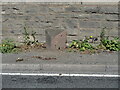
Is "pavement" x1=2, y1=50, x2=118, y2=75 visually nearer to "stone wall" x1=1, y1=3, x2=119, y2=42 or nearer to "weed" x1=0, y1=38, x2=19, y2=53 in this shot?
"weed" x1=0, y1=38, x2=19, y2=53

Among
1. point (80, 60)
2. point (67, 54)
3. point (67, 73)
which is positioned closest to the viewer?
point (67, 73)

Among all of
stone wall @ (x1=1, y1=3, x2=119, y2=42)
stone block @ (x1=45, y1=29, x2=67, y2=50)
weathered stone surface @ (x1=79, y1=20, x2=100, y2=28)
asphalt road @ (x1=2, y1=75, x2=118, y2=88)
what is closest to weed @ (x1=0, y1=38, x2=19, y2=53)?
stone wall @ (x1=1, y1=3, x2=119, y2=42)

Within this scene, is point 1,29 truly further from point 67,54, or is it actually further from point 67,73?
point 67,73

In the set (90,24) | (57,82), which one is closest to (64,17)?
(90,24)

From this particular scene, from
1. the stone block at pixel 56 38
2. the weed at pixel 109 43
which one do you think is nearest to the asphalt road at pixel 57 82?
the stone block at pixel 56 38

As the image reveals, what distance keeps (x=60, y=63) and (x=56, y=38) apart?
1.33m

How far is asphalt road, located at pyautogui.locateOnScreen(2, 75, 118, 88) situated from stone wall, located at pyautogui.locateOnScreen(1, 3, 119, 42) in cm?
289

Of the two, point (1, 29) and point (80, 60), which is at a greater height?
point (1, 29)

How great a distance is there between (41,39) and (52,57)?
4.98 ft

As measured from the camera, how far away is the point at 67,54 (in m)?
9.32

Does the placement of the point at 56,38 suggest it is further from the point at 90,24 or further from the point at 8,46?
the point at 8,46

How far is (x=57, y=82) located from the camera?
7.14 m

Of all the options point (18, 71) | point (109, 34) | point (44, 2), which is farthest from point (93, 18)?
point (18, 71)

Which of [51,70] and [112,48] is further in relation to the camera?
[112,48]
